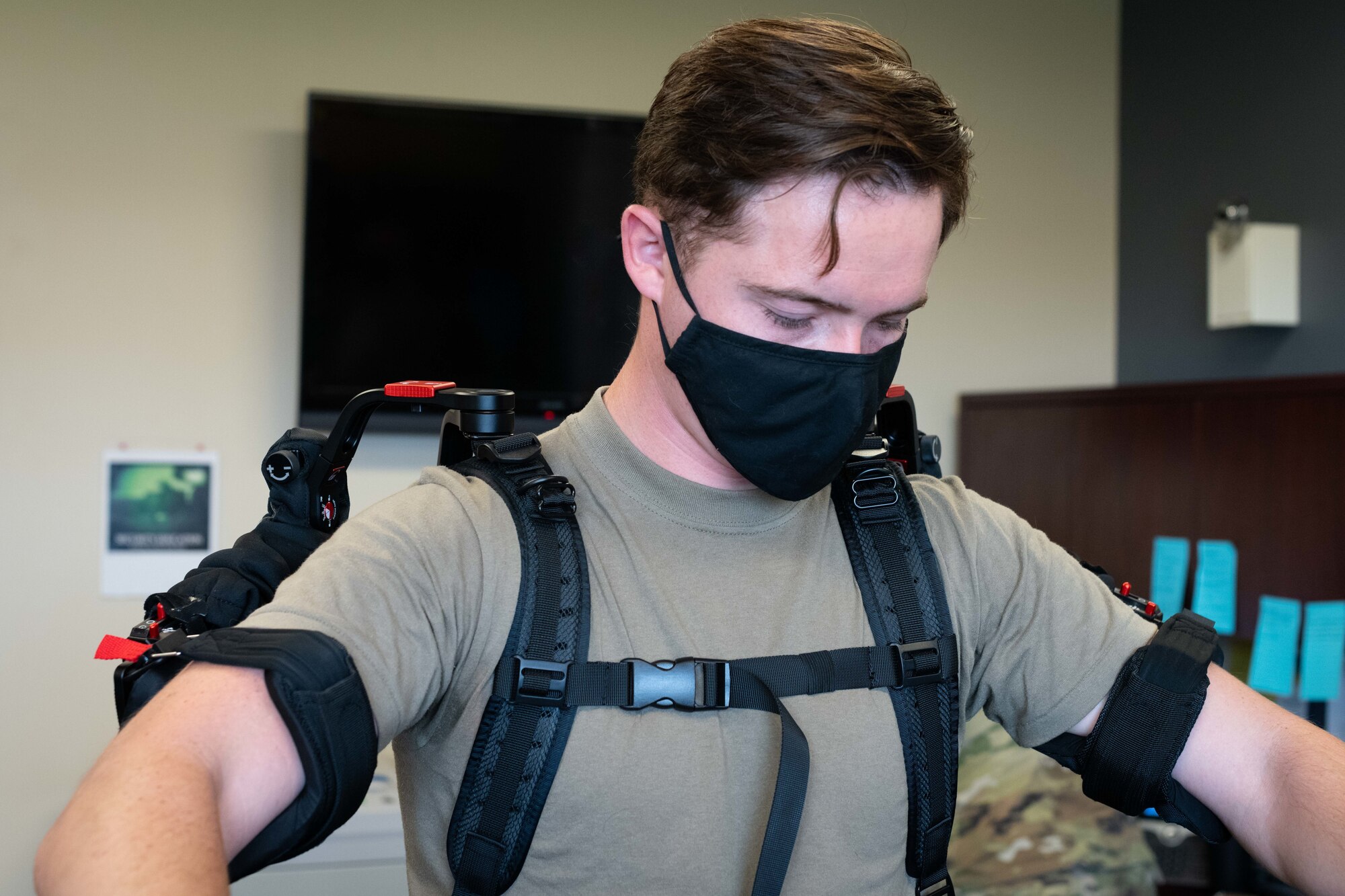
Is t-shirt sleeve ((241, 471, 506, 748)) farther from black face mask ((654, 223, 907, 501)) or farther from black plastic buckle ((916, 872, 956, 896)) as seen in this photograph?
black plastic buckle ((916, 872, 956, 896))

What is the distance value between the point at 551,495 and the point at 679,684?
0.18 m

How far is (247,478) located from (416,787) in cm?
189

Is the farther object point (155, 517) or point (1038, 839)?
point (155, 517)

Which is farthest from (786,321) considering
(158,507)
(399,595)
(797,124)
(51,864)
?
(158,507)

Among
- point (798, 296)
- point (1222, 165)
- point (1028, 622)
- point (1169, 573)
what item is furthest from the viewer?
point (1222, 165)

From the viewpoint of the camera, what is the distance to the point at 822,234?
91 centimetres

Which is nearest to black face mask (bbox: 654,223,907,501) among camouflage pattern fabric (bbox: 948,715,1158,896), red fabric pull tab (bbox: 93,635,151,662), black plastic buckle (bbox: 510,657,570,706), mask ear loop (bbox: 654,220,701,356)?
mask ear loop (bbox: 654,220,701,356)

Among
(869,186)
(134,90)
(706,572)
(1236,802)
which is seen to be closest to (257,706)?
(706,572)

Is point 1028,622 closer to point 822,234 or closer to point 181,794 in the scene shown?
point 822,234

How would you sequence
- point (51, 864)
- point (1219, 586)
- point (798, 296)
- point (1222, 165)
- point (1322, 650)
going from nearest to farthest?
point (51, 864)
point (798, 296)
point (1322, 650)
point (1219, 586)
point (1222, 165)

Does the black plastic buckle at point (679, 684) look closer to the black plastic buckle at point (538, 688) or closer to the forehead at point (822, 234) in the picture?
the black plastic buckle at point (538, 688)

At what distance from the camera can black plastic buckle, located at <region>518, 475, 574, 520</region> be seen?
930 millimetres

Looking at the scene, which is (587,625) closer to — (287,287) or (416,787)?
(416,787)

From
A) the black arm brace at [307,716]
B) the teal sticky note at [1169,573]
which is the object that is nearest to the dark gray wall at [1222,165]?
the teal sticky note at [1169,573]
